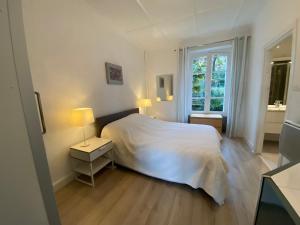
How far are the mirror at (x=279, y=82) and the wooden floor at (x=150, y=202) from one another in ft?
5.98

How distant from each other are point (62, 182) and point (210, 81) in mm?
4077

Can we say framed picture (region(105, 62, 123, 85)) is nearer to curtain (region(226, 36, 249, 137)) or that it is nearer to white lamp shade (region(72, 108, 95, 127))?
white lamp shade (region(72, 108, 95, 127))

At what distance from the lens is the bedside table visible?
6.15ft

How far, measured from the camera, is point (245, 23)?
2971 millimetres

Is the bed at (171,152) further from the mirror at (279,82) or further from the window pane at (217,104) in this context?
the mirror at (279,82)

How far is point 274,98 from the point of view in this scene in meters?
3.15

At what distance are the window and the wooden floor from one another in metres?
2.23

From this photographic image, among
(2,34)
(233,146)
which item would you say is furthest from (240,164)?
(2,34)

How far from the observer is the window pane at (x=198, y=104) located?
4184 millimetres

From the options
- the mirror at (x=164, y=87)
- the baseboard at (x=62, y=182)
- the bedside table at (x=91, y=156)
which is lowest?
the baseboard at (x=62, y=182)

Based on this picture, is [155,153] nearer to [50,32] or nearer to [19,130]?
[19,130]

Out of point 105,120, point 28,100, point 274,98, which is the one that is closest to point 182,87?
point 274,98

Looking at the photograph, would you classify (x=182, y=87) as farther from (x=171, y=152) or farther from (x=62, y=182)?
(x=62, y=182)

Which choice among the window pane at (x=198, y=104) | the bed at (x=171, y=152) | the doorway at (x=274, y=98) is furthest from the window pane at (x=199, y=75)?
the bed at (x=171, y=152)
